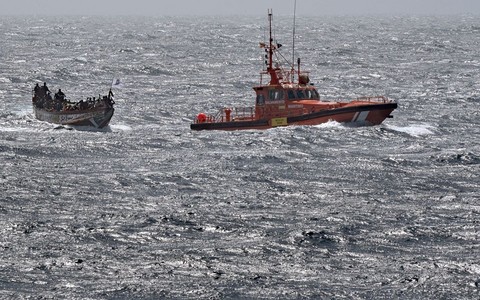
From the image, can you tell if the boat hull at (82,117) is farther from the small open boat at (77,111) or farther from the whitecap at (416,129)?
the whitecap at (416,129)

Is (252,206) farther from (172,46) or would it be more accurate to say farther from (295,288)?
(172,46)

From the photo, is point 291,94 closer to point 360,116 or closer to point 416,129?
point 360,116

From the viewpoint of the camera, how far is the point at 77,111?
6134 cm

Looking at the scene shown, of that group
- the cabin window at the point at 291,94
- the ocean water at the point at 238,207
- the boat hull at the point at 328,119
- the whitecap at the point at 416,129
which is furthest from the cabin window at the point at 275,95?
the whitecap at the point at 416,129

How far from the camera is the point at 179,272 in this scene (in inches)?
1123

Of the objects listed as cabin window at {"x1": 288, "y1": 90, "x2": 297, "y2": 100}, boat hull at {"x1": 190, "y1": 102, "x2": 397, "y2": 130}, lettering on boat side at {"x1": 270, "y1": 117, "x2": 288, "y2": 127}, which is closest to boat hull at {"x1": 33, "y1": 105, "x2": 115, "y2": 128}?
boat hull at {"x1": 190, "y1": 102, "x2": 397, "y2": 130}

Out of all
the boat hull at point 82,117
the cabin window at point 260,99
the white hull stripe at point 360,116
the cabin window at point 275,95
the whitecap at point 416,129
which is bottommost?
the boat hull at point 82,117

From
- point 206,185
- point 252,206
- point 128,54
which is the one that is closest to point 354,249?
point 252,206

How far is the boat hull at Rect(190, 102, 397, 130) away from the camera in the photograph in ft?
188

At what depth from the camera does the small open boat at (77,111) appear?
6081 cm

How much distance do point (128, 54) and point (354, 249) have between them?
101 metres

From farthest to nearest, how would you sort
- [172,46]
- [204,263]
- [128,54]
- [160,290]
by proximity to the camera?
1. [172,46]
2. [128,54]
3. [204,263]
4. [160,290]

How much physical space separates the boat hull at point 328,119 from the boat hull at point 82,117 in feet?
19.4

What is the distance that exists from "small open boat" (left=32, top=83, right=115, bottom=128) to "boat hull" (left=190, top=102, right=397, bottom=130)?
6.08 m
